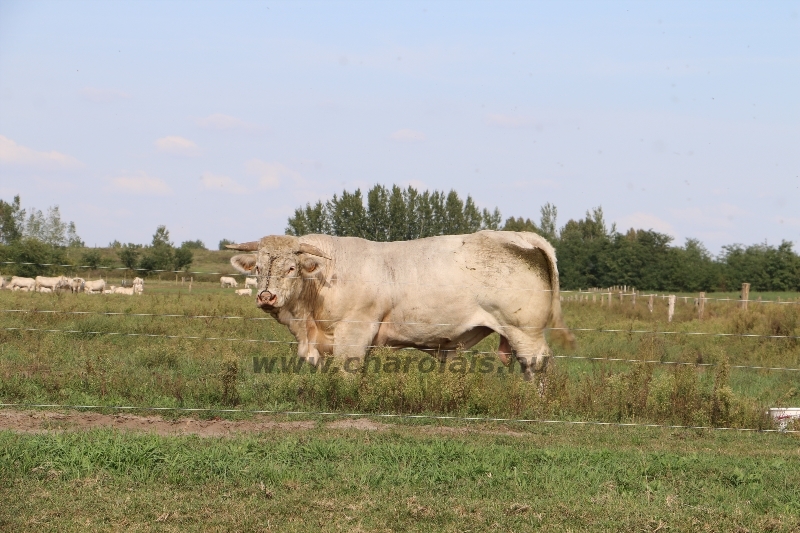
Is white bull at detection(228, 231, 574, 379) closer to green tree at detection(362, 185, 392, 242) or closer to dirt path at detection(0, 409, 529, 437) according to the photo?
dirt path at detection(0, 409, 529, 437)

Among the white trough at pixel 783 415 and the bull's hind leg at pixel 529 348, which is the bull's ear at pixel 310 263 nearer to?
the bull's hind leg at pixel 529 348

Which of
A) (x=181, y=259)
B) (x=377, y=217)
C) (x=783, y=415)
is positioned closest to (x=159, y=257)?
(x=181, y=259)

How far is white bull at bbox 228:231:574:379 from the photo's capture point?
35.6 feet

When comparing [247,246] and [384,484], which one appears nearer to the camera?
[384,484]

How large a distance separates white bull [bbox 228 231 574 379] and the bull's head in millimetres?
16

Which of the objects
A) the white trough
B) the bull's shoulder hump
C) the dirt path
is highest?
the bull's shoulder hump

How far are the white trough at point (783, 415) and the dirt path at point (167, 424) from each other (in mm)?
3408

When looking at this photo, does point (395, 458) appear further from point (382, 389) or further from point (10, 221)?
point (10, 221)

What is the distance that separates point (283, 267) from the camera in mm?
10633

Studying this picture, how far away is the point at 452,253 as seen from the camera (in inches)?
436

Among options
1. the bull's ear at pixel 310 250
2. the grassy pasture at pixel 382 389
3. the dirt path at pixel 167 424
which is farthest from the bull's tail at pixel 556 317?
the bull's ear at pixel 310 250

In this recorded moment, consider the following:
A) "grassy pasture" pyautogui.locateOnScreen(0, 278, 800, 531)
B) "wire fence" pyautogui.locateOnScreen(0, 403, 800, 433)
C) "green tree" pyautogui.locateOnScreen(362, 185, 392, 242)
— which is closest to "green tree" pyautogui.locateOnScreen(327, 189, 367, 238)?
"green tree" pyautogui.locateOnScreen(362, 185, 392, 242)

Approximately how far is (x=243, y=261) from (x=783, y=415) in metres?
7.29

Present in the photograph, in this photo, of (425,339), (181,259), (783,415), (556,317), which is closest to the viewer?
(783,415)
